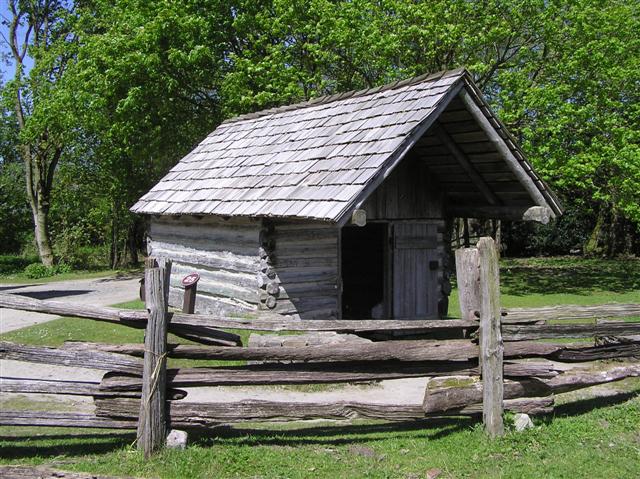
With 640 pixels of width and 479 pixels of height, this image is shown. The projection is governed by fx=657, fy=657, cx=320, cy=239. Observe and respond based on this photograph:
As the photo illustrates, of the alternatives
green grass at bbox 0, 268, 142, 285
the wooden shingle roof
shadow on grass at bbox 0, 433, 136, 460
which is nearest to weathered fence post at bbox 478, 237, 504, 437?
the wooden shingle roof

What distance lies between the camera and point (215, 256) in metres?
13.3

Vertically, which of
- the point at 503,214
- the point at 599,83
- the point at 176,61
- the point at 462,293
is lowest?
the point at 462,293

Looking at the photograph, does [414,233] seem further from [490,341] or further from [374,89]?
[490,341]

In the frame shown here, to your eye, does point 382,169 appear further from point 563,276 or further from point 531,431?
point 563,276

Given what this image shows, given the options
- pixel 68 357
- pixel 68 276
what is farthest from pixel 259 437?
pixel 68 276

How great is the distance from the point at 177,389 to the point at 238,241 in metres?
6.22

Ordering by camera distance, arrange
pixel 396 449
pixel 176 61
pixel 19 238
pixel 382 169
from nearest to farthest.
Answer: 1. pixel 396 449
2. pixel 382 169
3. pixel 176 61
4. pixel 19 238

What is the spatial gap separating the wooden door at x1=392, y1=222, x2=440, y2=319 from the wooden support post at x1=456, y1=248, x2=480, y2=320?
219 inches

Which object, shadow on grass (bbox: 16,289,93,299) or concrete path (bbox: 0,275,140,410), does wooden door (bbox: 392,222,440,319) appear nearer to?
concrete path (bbox: 0,275,140,410)

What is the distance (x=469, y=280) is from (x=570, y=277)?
19.0m

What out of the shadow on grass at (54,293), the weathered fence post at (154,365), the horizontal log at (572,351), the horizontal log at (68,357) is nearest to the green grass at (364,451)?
the weathered fence post at (154,365)

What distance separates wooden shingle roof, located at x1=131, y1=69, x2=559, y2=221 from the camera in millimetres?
9445

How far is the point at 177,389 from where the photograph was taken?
6.34 meters

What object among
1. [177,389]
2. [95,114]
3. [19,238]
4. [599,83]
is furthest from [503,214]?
[19,238]
